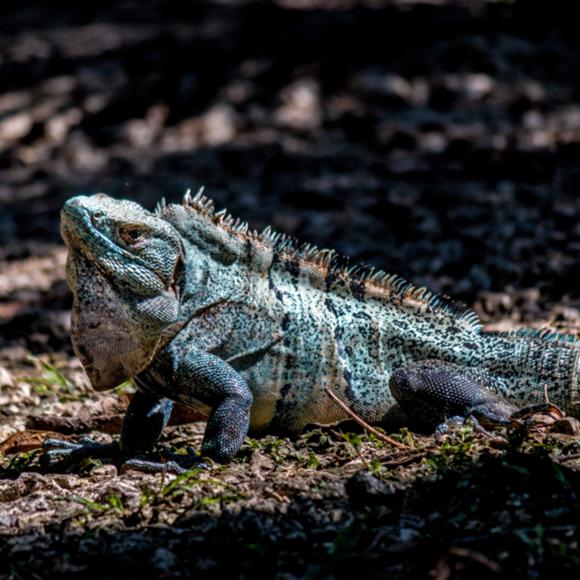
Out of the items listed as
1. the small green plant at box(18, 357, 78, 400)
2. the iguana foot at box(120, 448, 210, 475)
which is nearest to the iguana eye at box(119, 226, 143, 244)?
the iguana foot at box(120, 448, 210, 475)

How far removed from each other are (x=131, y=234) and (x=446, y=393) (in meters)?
1.74

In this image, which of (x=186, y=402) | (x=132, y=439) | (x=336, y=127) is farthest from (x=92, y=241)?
(x=336, y=127)

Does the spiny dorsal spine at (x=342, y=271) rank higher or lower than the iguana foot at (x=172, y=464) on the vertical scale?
higher

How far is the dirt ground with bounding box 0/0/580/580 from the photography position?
3.41 m

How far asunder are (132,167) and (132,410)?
20.1ft

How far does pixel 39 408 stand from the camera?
5910 millimetres

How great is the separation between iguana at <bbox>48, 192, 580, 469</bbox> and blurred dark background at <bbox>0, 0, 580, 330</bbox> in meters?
2.45

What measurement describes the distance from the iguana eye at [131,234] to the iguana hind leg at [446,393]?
4.84 feet

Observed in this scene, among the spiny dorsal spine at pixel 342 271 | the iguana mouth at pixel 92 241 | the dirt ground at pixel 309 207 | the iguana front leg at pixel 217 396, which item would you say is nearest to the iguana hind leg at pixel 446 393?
the dirt ground at pixel 309 207

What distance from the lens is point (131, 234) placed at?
14.9 feet

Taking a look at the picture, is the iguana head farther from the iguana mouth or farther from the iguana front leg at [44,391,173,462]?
the iguana front leg at [44,391,173,462]

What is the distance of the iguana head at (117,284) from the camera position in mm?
4516

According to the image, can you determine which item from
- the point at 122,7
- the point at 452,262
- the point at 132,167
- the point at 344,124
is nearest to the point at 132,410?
the point at 452,262

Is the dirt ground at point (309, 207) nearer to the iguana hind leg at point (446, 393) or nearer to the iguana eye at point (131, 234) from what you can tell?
the iguana hind leg at point (446, 393)
